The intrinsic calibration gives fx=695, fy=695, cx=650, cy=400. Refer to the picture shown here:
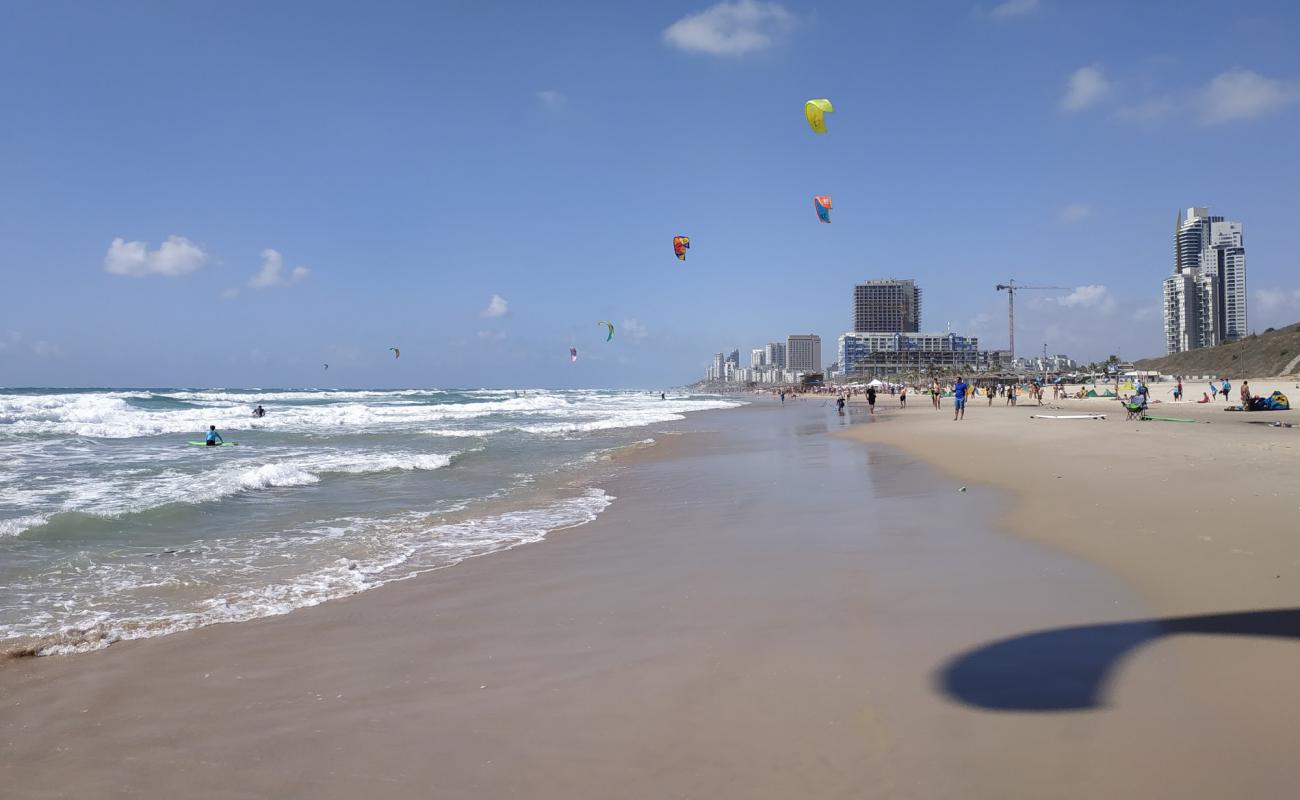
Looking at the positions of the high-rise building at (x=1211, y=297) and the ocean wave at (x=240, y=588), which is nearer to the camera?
the ocean wave at (x=240, y=588)

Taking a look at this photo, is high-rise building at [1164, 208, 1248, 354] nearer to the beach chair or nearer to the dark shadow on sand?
the beach chair

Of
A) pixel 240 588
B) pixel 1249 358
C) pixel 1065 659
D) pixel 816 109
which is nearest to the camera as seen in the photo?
pixel 1065 659

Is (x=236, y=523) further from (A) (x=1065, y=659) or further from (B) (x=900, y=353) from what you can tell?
(B) (x=900, y=353)

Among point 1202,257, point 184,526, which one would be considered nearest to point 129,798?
point 184,526

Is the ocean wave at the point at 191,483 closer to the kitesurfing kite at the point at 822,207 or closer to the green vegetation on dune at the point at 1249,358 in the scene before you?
the kitesurfing kite at the point at 822,207

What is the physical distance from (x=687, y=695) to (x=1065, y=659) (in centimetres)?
182

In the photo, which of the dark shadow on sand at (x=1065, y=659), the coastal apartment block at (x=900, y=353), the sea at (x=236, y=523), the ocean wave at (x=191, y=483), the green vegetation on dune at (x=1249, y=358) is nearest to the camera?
the dark shadow on sand at (x=1065, y=659)

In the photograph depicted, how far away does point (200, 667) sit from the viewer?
12.5 ft

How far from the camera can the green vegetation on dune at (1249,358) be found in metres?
55.6

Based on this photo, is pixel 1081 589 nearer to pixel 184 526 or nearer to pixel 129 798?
pixel 129 798

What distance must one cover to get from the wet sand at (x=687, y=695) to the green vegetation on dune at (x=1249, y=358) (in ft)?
216

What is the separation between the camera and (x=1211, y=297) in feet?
393

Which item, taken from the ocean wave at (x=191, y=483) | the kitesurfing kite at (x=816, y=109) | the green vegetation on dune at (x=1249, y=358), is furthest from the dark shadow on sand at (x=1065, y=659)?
the green vegetation on dune at (x=1249, y=358)

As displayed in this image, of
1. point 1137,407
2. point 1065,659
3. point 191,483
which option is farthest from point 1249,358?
point 191,483
